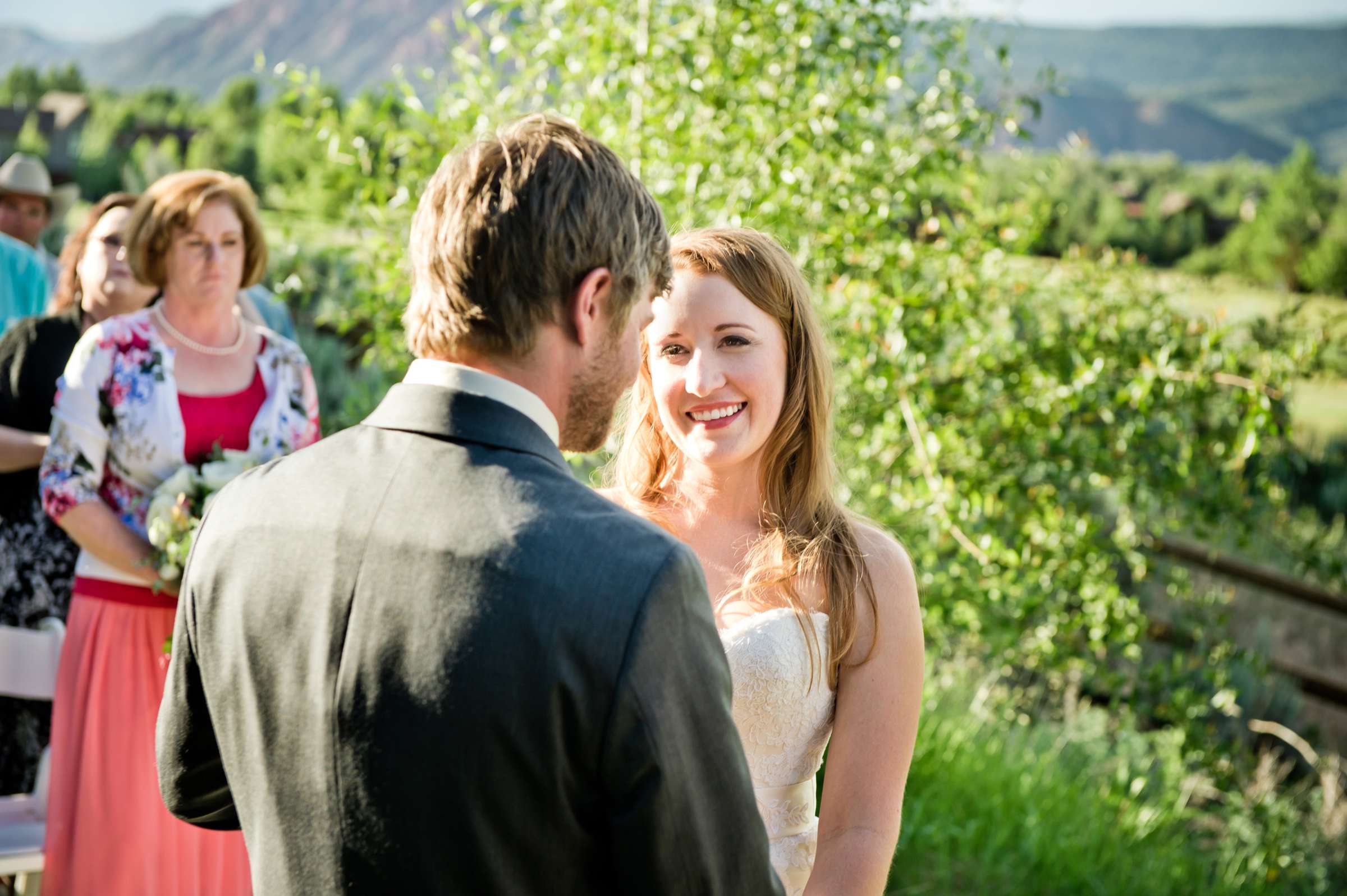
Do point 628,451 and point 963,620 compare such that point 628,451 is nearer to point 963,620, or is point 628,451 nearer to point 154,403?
point 154,403

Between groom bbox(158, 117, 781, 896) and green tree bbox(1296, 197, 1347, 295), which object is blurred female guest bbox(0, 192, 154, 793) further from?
green tree bbox(1296, 197, 1347, 295)

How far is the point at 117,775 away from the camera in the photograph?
278 cm

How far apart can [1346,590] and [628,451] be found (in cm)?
339

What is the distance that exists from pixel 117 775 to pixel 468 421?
7.19ft

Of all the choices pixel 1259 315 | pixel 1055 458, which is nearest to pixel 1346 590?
pixel 1259 315

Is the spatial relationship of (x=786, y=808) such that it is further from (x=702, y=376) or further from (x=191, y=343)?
(x=191, y=343)

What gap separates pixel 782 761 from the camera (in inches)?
77.7

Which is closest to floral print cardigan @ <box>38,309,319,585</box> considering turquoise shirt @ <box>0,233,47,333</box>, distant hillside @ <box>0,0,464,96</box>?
turquoise shirt @ <box>0,233,47,333</box>

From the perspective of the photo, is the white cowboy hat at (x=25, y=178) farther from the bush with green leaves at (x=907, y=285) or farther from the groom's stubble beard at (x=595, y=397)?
the groom's stubble beard at (x=595, y=397)

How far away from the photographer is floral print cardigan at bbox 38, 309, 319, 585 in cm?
280

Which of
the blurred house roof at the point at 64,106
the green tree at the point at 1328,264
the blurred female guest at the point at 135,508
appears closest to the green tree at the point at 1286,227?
the green tree at the point at 1328,264

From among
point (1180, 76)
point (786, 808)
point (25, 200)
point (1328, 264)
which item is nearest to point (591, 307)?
point (786, 808)

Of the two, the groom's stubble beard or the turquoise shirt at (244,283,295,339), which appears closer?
the groom's stubble beard

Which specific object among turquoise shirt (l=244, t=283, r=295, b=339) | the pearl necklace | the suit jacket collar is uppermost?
the suit jacket collar
